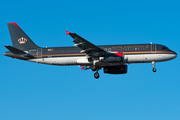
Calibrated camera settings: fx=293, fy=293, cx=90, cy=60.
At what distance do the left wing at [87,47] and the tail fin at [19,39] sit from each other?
37.5 feet

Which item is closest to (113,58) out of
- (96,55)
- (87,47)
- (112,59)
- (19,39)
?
(112,59)

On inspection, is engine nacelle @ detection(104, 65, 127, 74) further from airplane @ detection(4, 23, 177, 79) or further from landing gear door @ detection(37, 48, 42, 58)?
landing gear door @ detection(37, 48, 42, 58)

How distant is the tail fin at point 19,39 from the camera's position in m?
57.4

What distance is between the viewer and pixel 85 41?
48625mm

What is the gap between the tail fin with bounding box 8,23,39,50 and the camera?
188 ft

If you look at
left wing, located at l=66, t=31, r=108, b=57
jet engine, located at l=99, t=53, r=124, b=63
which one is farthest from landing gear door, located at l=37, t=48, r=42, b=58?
jet engine, located at l=99, t=53, r=124, b=63

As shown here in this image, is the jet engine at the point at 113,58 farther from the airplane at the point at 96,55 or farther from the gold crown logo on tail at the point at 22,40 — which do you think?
the gold crown logo on tail at the point at 22,40

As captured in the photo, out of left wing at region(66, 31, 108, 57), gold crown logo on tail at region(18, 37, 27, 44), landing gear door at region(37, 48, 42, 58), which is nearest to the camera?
left wing at region(66, 31, 108, 57)

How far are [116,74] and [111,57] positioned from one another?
8.56 meters

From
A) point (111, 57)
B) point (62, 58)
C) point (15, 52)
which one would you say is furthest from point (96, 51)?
point (15, 52)

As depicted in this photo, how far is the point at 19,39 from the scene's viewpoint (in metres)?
58.0

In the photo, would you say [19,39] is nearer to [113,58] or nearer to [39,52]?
[39,52]

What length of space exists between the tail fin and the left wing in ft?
37.5

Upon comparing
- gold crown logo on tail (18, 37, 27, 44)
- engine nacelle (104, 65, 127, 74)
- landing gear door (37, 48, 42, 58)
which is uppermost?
gold crown logo on tail (18, 37, 27, 44)
